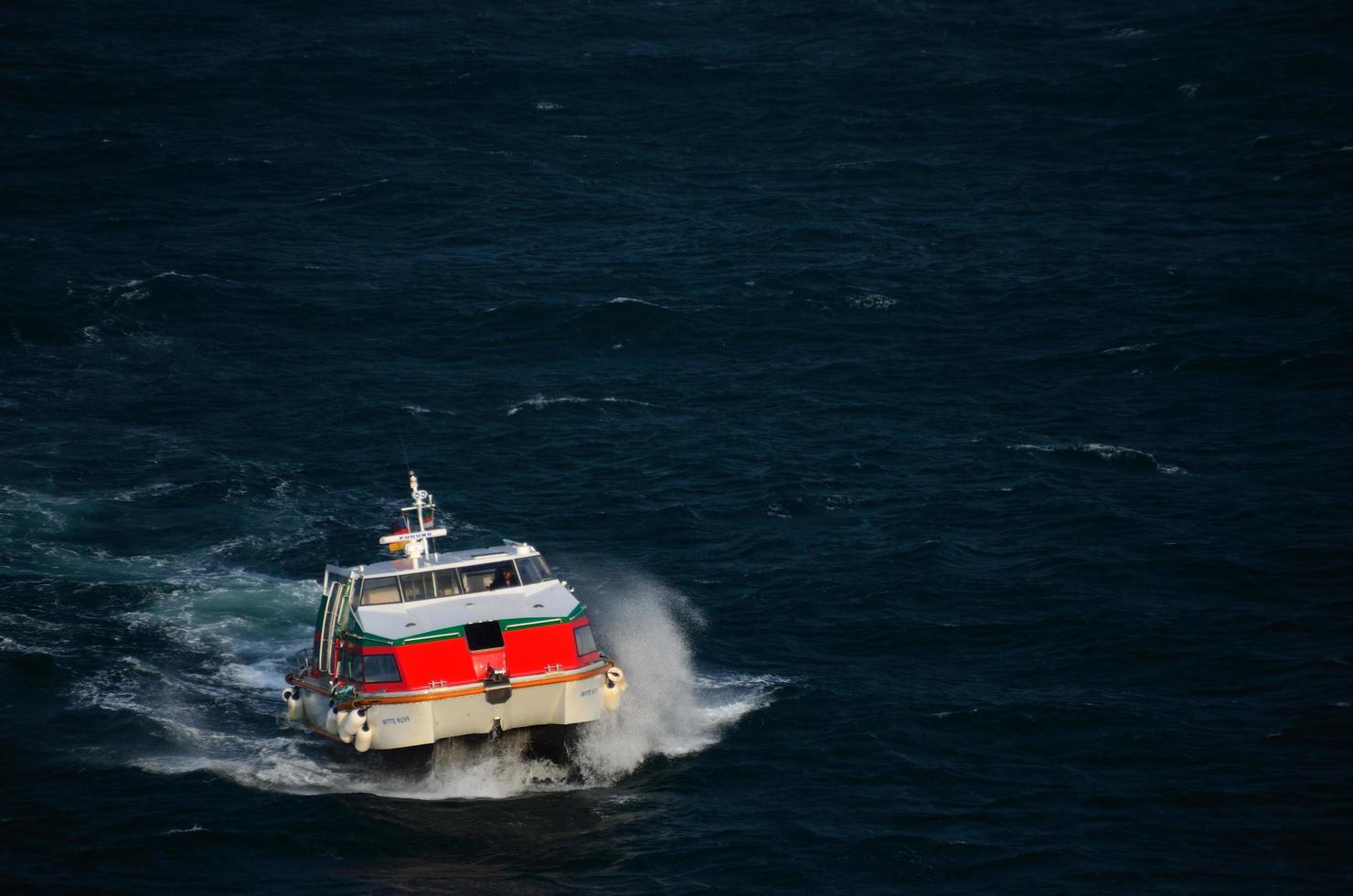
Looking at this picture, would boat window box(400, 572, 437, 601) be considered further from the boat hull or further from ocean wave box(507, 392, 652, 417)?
ocean wave box(507, 392, 652, 417)

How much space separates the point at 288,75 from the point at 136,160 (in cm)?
1885

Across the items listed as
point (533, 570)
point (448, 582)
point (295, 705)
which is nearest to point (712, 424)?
point (533, 570)

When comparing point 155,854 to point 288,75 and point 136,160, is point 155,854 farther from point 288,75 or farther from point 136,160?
point 288,75

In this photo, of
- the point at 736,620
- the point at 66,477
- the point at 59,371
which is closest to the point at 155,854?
the point at 736,620

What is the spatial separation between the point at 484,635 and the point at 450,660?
1.19 m

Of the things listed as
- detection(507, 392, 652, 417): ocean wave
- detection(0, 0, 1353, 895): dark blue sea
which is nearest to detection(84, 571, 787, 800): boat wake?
detection(0, 0, 1353, 895): dark blue sea

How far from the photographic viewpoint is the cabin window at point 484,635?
138 ft

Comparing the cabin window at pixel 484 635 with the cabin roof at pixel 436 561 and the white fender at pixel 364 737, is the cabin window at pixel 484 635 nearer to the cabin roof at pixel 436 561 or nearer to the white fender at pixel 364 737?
the white fender at pixel 364 737

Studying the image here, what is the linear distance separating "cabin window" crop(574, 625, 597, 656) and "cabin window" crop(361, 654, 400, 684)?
16.6 feet

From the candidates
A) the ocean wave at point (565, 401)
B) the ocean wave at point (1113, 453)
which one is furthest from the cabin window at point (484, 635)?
the ocean wave at point (1113, 453)

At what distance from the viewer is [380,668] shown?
42.0 metres

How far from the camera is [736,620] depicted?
5416 cm

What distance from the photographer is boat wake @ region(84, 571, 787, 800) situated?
1666 inches

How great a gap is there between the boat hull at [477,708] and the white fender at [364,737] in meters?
0.08
